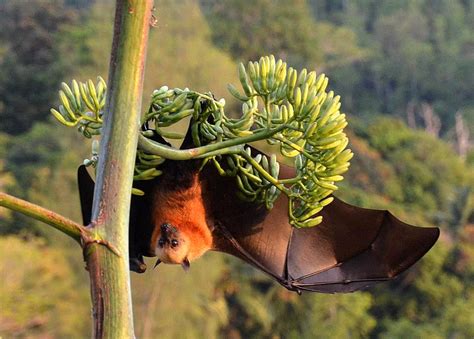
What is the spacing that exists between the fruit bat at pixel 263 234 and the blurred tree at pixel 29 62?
19898 millimetres

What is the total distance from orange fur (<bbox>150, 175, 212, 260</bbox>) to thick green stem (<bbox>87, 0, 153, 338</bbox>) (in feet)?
0.43

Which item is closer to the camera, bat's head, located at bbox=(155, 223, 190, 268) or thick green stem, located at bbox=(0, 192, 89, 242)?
thick green stem, located at bbox=(0, 192, 89, 242)

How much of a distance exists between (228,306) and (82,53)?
9.47 m

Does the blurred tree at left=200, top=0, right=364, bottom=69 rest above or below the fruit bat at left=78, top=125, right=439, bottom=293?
below

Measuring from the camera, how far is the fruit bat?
2.23 ft

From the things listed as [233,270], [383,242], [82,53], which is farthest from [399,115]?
[383,242]

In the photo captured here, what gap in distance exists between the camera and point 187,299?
42.7ft

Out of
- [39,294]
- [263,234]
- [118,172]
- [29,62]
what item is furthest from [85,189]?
[29,62]

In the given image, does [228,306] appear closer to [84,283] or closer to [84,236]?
→ [84,283]

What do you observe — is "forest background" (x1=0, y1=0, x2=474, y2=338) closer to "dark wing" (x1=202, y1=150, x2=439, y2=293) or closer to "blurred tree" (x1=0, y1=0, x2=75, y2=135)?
"blurred tree" (x1=0, y1=0, x2=75, y2=135)

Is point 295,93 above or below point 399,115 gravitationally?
above

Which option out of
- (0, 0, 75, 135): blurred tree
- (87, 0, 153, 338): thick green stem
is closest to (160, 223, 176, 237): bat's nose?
(87, 0, 153, 338): thick green stem

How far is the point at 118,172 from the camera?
549mm

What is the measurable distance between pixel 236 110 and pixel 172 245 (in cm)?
1418
